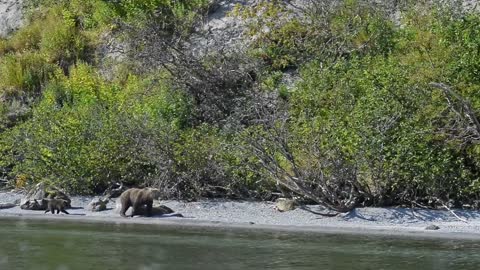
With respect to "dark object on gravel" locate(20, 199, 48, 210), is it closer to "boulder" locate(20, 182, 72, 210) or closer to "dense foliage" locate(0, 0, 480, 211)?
"boulder" locate(20, 182, 72, 210)

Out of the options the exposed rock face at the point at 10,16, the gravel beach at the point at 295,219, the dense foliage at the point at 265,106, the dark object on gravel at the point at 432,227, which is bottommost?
the dark object on gravel at the point at 432,227

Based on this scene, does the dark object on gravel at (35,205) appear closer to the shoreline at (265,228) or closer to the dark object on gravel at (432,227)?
the shoreline at (265,228)

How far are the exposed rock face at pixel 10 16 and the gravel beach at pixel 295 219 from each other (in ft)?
43.3

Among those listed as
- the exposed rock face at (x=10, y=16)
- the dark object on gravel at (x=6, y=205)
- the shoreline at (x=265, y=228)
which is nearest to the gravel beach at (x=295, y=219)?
the shoreline at (x=265, y=228)

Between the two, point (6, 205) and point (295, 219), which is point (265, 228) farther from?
point (6, 205)

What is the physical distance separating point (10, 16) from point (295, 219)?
715 inches

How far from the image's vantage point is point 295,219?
669 inches

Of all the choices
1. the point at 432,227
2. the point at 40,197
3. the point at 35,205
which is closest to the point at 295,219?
the point at 432,227

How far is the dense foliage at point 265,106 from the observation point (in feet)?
56.7

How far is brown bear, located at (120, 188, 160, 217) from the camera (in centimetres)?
1762

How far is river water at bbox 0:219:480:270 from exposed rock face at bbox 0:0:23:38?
15.9 m

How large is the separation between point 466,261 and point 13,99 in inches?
694

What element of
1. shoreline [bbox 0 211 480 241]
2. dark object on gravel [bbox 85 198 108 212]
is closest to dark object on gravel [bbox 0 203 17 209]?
shoreline [bbox 0 211 480 241]

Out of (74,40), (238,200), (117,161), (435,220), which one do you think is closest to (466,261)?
(435,220)
